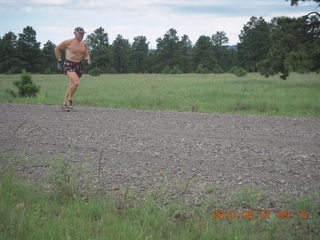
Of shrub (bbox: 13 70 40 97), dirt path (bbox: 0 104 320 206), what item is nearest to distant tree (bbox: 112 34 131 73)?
shrub (bbox: 13 70 40 97)

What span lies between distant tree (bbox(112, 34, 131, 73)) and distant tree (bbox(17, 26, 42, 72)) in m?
20.1

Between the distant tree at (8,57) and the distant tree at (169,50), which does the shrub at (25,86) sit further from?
the distant tree at (169,50)

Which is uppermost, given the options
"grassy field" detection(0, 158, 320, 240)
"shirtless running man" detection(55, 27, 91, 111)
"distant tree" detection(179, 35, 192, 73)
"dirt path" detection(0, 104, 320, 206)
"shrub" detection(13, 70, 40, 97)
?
"distant tree" detection(179, 35, 192, 73)

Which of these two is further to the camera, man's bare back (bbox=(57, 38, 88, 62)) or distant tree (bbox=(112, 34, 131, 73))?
distant tree (bbox=(112, 34, 131, 73))

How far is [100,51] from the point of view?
284 feet

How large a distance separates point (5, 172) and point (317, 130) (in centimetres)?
585

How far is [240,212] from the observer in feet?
11.3

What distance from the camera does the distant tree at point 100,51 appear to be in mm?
85250

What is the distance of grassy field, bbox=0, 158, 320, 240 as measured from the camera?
119 inches

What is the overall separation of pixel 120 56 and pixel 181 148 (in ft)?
299
